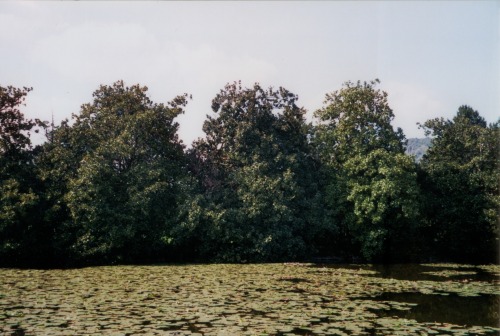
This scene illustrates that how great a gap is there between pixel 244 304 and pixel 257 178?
16.1m

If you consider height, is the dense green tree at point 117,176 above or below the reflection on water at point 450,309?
above

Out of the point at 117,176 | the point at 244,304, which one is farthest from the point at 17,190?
the point at 244,304

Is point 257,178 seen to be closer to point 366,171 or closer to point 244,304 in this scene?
point 366,171

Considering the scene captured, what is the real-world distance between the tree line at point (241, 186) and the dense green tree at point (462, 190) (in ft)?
0.33

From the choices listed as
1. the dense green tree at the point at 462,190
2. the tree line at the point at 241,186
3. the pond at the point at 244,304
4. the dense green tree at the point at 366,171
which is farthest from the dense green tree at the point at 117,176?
the dense green tree at the point at 462,190

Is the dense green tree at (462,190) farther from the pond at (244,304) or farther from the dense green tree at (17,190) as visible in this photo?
the dense green tree at (17,190)

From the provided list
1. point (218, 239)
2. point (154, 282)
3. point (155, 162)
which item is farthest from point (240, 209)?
point (154, 282)

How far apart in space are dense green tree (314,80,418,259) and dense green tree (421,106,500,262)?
3459 millimetres

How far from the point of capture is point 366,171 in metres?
28.9

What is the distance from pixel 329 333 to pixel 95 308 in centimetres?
632

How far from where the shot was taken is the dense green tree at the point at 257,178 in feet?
89.4

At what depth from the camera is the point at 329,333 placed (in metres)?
9.23

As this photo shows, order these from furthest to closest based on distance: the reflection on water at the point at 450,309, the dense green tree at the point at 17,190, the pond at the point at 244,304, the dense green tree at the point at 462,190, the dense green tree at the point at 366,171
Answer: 1. the dense green tree at the point at 462,190
2. the dense green tree at the point at 366,171
3. the dense green tree at the point at 17,190
4. the reflection on water at the point at 450,309
5. the pond at the point at 244,304

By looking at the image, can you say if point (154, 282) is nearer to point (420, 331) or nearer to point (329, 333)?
point (329, 333)
